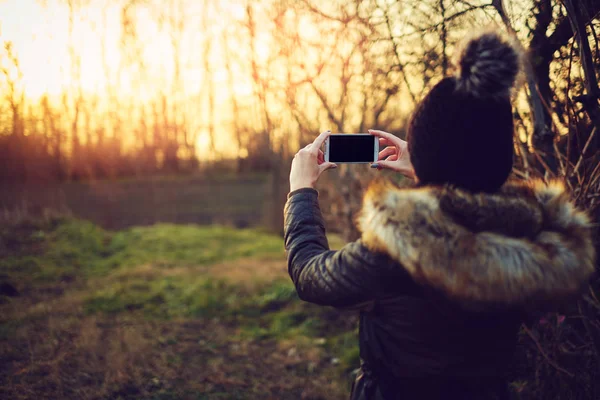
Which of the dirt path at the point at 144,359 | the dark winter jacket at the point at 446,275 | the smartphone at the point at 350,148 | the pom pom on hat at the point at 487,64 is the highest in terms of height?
the pom pom on hat at the point at 487,64

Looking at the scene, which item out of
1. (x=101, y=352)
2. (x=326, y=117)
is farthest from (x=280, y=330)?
(x=326, y=117)

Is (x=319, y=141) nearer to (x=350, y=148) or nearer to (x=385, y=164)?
(x=350, y=148)

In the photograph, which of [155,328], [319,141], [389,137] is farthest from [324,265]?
[155,328]

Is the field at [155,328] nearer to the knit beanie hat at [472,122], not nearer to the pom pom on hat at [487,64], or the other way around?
the knit beanie hat at [472,122]

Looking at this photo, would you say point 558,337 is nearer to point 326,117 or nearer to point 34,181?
point 326,117

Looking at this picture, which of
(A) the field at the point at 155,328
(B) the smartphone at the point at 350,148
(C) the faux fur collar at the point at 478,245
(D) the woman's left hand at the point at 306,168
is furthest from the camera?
(A) the field at the point at 155,328

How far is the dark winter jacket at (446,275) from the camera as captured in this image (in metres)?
1.19

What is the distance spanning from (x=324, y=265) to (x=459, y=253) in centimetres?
38

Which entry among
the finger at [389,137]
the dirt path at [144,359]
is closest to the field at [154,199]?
the dirt path at [144,359]

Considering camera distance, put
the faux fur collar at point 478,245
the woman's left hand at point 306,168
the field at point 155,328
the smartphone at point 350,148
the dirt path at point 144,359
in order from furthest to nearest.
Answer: the field at point 155,328 < the dirt path at point 144,359 < the smartphone at point 350,148 < the woman's left hand at point 306,168 < the faux fur collar at point 478,245

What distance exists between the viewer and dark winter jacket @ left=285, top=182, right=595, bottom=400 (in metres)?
1.19

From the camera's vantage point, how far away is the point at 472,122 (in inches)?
48.1

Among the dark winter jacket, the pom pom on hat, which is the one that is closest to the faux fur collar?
the dark winter jacket

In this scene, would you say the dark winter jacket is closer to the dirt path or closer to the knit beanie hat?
the knit beanie hat
